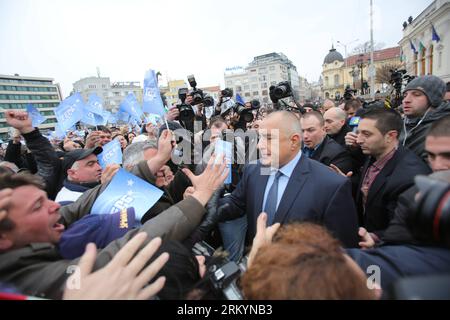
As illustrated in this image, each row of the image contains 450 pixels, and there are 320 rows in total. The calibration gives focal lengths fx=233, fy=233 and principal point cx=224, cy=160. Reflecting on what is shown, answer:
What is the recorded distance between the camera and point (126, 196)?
1873 mm

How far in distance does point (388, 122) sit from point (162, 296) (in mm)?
2672

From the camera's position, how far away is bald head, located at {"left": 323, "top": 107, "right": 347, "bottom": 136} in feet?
13.9

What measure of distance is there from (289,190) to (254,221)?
492 mm

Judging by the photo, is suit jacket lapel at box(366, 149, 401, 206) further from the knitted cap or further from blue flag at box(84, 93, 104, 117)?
blue flag at box(84, 93, 104, 117)

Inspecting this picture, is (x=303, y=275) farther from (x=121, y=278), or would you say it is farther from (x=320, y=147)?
(x=320, y=147)

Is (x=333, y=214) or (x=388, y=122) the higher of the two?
(x=388, y=122)

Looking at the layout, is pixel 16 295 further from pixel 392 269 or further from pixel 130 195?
pixel 392 269

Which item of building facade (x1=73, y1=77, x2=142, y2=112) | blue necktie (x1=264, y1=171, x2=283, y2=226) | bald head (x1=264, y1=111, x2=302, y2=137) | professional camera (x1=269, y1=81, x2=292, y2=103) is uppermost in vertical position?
building facade (x1=73, y1=77, x2=142, y2=112)

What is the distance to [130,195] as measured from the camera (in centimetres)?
188

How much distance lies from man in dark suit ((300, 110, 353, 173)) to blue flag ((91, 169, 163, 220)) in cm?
243

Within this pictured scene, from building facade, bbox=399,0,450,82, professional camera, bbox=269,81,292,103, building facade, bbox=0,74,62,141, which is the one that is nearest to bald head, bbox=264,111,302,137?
professional camera, bbox=269,81,292,103

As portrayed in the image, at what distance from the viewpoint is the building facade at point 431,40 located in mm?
26297

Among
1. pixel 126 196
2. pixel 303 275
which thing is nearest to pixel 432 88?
pixel 303 275
